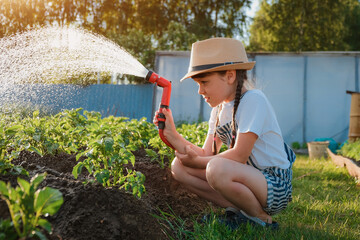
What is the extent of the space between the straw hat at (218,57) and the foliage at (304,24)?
18.1 metres

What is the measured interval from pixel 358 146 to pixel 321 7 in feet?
52.5

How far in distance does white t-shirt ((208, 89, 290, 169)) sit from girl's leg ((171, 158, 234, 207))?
1.43ft

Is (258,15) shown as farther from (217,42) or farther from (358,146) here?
(217,42)

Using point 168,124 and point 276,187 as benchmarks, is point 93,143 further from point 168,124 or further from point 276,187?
point 276,187

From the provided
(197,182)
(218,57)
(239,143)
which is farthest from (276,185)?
(218,57)

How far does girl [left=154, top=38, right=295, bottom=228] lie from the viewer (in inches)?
96.6

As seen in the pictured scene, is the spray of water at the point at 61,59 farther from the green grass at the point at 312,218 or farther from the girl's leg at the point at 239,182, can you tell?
the green grass at the point at 312,218

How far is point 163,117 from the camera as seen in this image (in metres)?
2.72

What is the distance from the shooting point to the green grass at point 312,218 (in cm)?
237

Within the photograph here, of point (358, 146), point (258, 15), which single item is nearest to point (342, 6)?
point (258, 15)

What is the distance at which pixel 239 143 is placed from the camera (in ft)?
8.07

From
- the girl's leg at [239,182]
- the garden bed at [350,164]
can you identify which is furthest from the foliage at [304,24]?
the girl's leg at [239,182]

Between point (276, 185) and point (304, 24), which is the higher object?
point (304, 24)

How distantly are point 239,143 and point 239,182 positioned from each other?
0.26m
